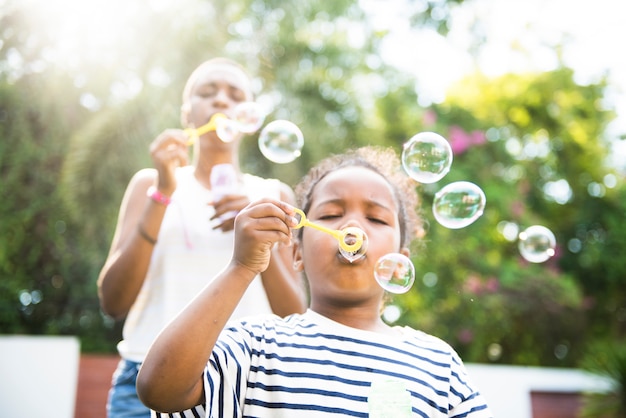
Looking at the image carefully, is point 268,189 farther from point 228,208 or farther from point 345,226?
point 345,226

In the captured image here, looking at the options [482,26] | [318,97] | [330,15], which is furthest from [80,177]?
[482,26]

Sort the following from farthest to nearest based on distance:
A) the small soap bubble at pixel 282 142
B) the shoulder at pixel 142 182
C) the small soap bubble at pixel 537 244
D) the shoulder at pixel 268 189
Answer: the small soap bubble at pixel 537 244 → the small soap bubble at pixel 282 142 → the shoulder at pixel 142 182 → the shoulder at pixel 268 189

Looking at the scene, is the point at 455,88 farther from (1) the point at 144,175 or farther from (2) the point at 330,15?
(1) the point at 144,175

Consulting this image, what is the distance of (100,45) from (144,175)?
19.9 ft

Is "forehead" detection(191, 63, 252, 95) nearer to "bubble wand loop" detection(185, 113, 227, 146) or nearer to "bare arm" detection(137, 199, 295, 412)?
"bubble wand loop" detection(185, 113, 227, 146)

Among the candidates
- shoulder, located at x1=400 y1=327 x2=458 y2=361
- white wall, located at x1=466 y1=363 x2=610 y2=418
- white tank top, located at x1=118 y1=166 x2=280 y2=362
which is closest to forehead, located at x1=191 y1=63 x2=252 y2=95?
white tank top, located at x1=118 y1=166 x2=280 y2=362

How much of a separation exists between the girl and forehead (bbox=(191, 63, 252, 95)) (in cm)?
62

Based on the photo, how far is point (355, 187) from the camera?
176cm

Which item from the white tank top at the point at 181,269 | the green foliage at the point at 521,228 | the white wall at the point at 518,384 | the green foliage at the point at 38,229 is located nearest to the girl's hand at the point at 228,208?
the white tank top at the point at 181,269

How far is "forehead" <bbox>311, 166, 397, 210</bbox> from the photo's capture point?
1.75m

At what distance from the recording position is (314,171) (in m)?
2.15

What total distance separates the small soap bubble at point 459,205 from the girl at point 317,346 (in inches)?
19.1

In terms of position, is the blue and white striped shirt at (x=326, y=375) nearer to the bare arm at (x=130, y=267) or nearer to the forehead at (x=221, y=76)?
the bare arm at (x=130, y=267)

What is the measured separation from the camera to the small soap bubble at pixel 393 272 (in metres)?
1.67
